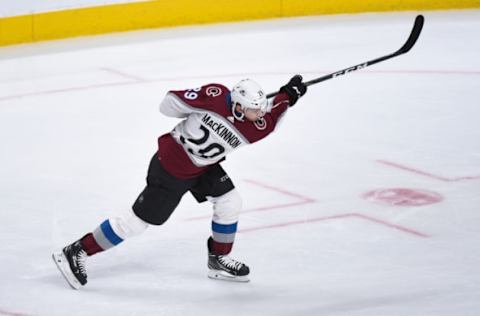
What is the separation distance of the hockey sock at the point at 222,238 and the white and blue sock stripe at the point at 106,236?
358 mm

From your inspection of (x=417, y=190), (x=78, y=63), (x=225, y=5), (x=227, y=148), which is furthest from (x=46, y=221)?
(x=225, y=5)

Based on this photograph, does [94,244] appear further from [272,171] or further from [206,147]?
[272,171]

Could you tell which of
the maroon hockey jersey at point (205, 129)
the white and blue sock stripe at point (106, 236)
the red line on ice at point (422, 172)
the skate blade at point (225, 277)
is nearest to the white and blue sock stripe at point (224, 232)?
the skate blade at point (225, 277)

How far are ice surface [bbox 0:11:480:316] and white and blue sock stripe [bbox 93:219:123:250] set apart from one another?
0.56 feet

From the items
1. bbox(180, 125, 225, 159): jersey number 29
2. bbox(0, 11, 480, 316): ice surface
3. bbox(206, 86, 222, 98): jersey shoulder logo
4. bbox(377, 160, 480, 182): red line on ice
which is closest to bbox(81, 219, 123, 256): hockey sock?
bbox(0, 11, 480, 316): ice surface

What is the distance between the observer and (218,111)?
13.8ft

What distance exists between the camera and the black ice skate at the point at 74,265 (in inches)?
172

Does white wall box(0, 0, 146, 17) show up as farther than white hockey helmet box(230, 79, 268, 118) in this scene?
Yes

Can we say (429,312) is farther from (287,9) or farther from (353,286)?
(287,9)

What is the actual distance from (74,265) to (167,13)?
5.28 meters

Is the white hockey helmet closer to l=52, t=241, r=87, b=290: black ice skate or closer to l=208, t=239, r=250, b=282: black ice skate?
l=208, t=239, r=250, b=282: black ice skate

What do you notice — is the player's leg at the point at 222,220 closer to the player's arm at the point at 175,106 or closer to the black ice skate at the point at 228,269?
the black ice skate at the point at 228,269

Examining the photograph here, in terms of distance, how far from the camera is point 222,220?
14.4ft

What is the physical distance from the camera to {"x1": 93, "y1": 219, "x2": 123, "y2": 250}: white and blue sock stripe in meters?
4.34
